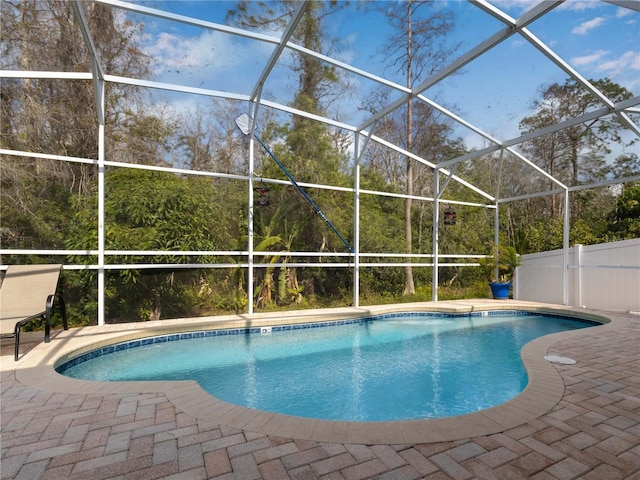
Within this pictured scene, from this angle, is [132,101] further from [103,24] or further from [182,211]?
[182,211]

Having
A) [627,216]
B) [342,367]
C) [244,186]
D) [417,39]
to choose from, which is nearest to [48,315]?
[342,367]

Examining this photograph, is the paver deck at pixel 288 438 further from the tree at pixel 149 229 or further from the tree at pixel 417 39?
the tree at pixel 417 39

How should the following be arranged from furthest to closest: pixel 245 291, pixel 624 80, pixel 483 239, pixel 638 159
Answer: pixel 483 239
pixel 638 159
pixel 245 291
pixel 624 80

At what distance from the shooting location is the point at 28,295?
16.8ft

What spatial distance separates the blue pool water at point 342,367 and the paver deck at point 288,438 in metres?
1.01

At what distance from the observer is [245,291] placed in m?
8.15

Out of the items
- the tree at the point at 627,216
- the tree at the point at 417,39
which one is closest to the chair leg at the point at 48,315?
the tree at the point at 417,39

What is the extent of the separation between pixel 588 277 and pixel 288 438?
30.7 ft

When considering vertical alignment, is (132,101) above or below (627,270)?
above

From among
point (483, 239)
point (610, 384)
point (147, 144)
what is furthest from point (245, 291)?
point (483, 239)

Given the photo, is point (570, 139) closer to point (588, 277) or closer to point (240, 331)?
point (588, 277)

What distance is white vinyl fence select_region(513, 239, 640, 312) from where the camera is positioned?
8.26 metres

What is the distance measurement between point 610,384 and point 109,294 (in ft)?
24.1

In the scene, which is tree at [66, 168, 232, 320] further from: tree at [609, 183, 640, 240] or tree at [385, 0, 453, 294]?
tree at [609, 183, 640, 240]
